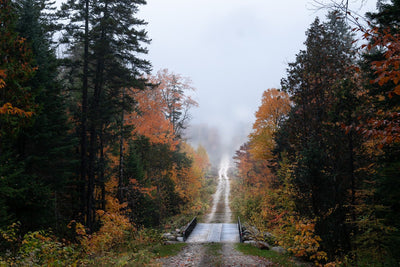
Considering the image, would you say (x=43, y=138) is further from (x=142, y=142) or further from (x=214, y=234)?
(x=214, y=234)

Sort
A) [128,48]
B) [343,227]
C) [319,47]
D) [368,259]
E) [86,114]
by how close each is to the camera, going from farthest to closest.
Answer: [128,48], [86,114], [319,47], [343,227], [368,259]

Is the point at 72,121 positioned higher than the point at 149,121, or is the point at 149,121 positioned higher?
the point at 149,121

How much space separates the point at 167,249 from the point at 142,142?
902 cm

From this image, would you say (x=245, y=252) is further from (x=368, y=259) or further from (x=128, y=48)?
(x=128, y=48)

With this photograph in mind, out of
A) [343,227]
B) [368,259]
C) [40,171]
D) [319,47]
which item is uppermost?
[319,47]

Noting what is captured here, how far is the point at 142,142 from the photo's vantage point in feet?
68.9

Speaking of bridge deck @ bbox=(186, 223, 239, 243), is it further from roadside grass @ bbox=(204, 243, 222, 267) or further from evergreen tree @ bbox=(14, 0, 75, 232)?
evergreen tree @ bbox=(14, 0, 75, 232)

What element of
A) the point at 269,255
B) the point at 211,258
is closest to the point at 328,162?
the point at 269,255

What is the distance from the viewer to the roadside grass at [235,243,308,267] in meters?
10.9

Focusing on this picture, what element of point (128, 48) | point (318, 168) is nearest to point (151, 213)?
point (128, 48)

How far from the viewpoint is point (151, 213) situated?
22.5 m

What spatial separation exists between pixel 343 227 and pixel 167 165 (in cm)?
1510

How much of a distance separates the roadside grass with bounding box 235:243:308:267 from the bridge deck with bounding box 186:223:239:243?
288cm

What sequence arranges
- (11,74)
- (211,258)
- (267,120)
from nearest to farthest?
→ (11,74) < (211,258) < (267,120)
